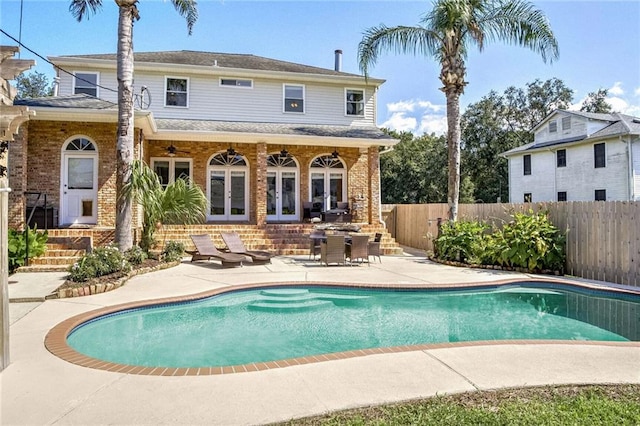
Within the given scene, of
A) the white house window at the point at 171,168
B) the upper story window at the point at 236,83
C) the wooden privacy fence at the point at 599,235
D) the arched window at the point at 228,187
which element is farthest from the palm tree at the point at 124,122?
the wooden privacy fence at the point at 599,235

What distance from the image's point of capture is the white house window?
1680cm

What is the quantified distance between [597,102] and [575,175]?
1722 cm

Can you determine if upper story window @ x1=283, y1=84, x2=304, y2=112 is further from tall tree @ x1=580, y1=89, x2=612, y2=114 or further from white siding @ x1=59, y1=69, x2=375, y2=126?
tall tree @ x1=580, y1=89, x2=612, y2=114

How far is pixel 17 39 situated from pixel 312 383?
32.3 ft

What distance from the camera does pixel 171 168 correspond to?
1689 cm

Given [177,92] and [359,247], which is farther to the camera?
[177,92]

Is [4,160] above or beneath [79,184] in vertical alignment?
beneath

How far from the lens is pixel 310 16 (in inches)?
574

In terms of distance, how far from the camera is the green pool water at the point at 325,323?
17.6 ft

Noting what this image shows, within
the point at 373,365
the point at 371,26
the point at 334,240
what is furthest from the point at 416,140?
the point at 373,365

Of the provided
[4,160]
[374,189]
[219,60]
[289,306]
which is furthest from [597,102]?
[4,160]

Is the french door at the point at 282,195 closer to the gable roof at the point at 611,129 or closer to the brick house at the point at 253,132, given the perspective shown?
the brick house at the point at 253,132

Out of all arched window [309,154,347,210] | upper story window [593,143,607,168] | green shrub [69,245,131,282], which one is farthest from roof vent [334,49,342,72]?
green shrub [69,245,131,282]

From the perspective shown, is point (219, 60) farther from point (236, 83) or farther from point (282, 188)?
point (282, 188)
